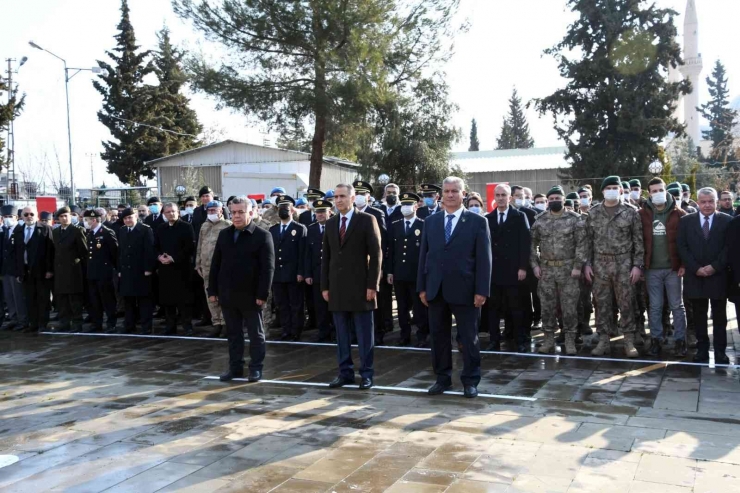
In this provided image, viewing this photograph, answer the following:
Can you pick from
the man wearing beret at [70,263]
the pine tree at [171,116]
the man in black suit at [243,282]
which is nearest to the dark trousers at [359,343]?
the man in black suit at [243,282]

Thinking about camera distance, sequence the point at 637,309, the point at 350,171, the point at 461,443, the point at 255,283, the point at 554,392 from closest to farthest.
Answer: the point at 461,443
the point at 554,392
the point at 255,283
the point at 637,309
the point at 350,171

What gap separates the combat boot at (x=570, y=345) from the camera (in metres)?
8.65

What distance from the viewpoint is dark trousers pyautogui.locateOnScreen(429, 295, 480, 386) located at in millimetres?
6840

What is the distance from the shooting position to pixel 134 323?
11453mm

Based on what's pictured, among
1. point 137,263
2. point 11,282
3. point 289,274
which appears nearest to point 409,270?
point 289,274

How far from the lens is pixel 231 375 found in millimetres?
7723

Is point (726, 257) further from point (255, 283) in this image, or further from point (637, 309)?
point (255, 283)

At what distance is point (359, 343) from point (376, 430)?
5.68 feet

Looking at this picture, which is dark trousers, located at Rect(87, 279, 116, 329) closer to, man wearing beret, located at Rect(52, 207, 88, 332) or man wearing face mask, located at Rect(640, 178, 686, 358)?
man wearing beret, located at Rect(52, 207, 88, 332)

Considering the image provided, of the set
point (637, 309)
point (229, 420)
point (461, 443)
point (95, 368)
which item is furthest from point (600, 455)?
point (95, 368)

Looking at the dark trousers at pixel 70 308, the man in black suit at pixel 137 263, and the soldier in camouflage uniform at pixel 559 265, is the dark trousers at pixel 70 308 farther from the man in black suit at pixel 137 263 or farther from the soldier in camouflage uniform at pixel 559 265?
the soldier in camouflage uniform at pixel 559 265

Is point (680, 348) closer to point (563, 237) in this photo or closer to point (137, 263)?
point (563, 237)

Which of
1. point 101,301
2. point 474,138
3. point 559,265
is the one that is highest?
point 474,138

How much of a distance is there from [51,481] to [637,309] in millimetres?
6941
